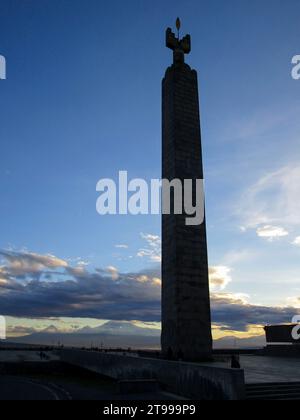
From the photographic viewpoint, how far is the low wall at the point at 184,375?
44.8 ft

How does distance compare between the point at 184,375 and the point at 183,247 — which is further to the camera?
the point at 183,247

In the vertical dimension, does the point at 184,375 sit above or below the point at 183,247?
below

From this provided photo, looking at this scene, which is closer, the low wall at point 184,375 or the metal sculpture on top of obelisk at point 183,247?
the low wall at point 184,375

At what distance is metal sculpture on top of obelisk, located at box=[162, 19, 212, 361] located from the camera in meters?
27.5

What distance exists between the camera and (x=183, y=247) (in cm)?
2852

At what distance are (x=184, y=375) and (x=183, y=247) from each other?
12.7 meters

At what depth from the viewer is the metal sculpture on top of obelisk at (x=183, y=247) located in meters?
27.5

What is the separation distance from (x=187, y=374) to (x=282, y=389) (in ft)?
11.6

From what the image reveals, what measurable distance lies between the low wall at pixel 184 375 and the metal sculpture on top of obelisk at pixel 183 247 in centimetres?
388

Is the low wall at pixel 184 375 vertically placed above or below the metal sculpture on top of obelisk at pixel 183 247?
below

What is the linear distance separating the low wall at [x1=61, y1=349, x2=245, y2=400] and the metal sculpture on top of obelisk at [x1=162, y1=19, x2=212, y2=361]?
3876 millimetres

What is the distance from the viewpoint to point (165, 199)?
3041cm
